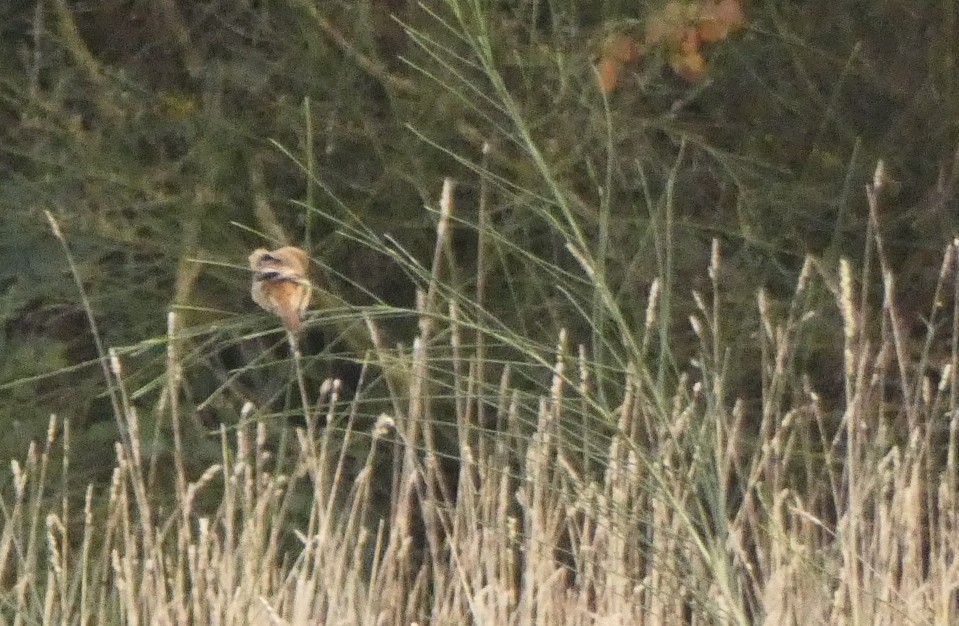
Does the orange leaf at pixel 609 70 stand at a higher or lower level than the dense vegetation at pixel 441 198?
higher

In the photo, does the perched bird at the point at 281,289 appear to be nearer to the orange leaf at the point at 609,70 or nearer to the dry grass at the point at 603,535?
the dry grass at the point at 603,535

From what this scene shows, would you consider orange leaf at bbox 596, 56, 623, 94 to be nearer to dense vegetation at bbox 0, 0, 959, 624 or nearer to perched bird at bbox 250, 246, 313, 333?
dense vegetation at bbox 0, 0, 959, 624

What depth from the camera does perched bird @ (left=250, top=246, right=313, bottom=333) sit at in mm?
2588

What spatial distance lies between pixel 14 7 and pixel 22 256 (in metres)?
0.76

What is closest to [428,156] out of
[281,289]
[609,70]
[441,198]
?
[441,198]

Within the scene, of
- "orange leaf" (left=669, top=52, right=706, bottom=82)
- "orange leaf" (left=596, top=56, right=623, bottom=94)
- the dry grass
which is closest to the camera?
the dry grass

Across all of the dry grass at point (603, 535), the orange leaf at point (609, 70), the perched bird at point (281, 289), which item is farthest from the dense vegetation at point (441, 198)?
the perched bird at point (281, 289)

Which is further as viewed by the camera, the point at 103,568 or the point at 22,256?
the point at 22,256

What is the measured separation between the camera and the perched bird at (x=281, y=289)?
8.49ft

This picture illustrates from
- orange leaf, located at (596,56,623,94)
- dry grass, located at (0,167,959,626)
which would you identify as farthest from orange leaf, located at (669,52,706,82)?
dry grass, located at (0,167,959,626)

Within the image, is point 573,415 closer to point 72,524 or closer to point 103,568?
Result: point 103,568

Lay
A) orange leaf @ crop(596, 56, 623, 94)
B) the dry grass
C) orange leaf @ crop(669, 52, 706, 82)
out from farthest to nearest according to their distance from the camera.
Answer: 1. orange leaf @ crop(669, 52, 706, 82)
2. orange leaf @ crop(596, 56, 623, 94)
3. the dry grass

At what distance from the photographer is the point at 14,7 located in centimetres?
512

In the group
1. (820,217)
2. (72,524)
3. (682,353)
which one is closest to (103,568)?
(72,524)
